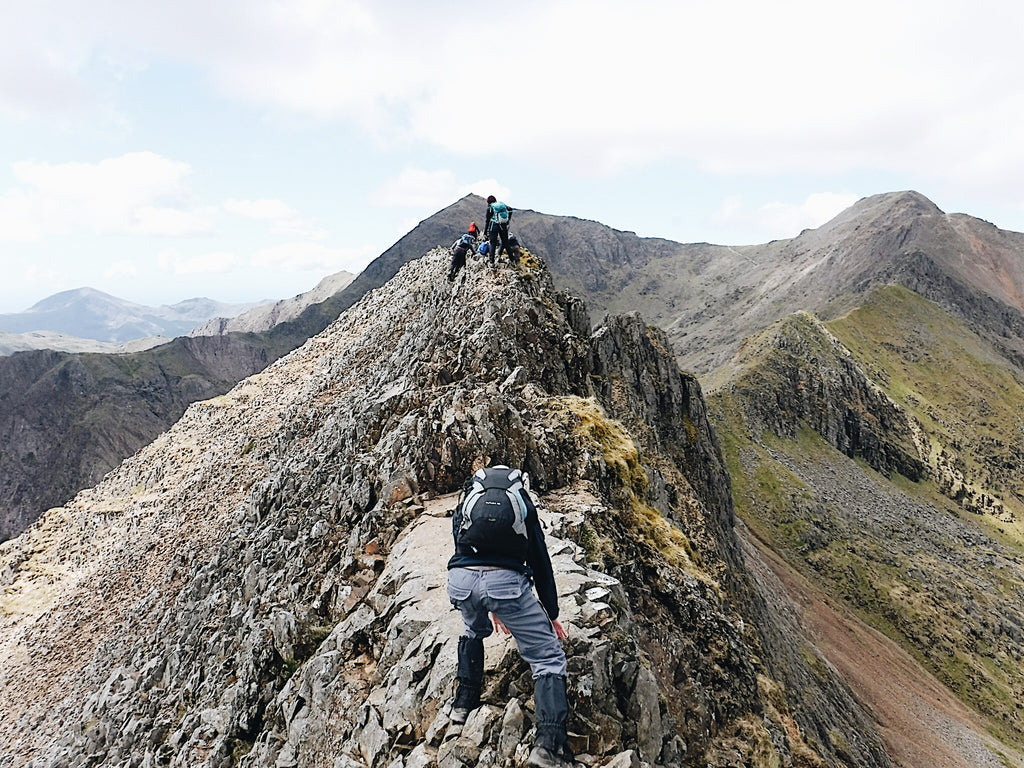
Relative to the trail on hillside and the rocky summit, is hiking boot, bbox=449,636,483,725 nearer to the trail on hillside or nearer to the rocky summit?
the rocky summit

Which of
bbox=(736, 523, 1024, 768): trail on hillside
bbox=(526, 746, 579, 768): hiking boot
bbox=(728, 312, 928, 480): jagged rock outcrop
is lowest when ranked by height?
bbox=(736, 523, 1024, 768): trail on hillside

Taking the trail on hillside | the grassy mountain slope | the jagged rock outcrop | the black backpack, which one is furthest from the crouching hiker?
the jagged rock outcrop

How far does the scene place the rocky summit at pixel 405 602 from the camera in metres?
8.58

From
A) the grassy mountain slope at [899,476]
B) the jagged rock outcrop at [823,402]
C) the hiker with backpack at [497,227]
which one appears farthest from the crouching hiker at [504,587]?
the jagged rock outcrop at [823,402]

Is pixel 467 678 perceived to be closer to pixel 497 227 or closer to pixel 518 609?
pixel 518 609

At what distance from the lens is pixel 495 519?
292 inches

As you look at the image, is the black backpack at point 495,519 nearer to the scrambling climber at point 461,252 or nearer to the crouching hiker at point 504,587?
the crouching hiker at point 504,587

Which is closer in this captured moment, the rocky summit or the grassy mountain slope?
the rocky summit

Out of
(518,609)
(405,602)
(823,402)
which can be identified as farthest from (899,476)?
(518,609)

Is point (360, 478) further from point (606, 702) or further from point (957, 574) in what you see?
point (957, 574)

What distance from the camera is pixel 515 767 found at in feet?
23.2

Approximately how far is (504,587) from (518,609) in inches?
14.2

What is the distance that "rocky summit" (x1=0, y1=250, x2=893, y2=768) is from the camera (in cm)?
858

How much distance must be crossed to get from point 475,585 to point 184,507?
2746cm
